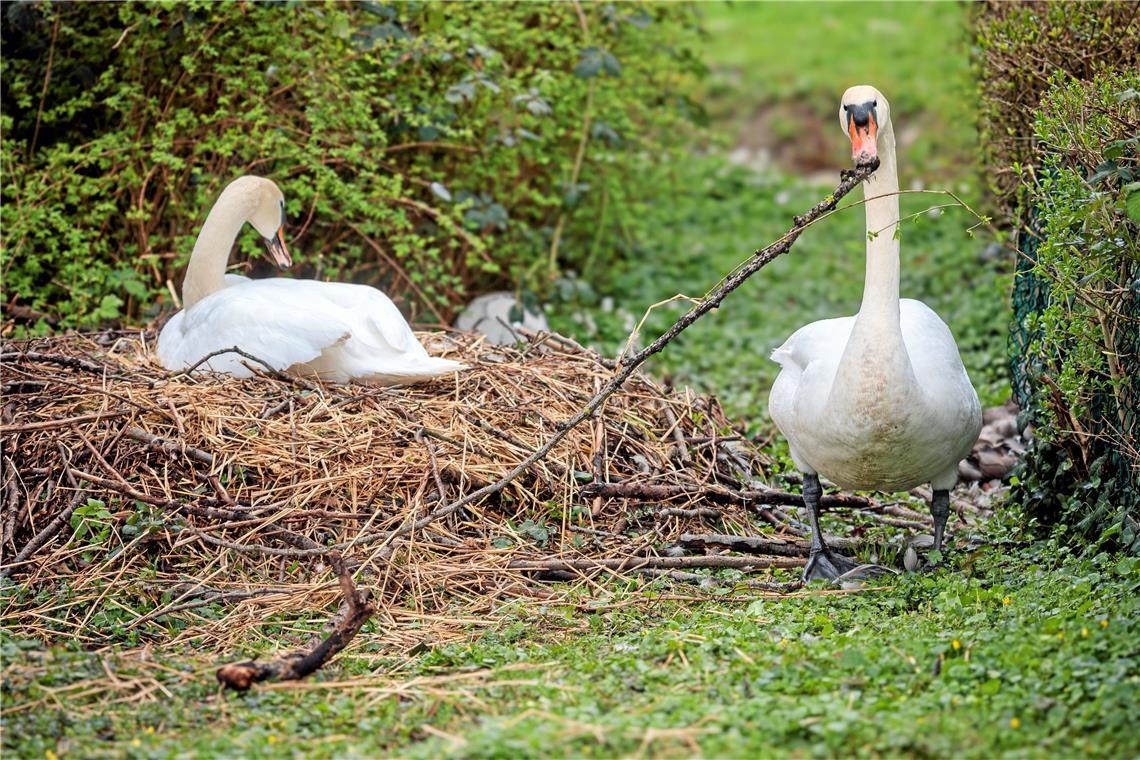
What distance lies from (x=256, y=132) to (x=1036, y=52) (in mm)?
3868

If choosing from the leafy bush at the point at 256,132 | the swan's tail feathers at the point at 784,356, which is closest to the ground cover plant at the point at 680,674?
the swan's tail feathers at the point at 784,356

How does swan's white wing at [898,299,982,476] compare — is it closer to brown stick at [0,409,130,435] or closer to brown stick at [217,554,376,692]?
brown stick at [217,554,376,692]

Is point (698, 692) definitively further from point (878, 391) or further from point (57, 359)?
point (57, 359)

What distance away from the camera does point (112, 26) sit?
272 inches

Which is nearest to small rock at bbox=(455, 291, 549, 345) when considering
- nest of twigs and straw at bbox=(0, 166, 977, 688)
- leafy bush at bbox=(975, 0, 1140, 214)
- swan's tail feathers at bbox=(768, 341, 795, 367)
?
nest of twigs and straw at bbox=(0, 166, 977, 688)

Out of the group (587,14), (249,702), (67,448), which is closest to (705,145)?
(587,14)

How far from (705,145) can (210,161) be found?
23.1 feet

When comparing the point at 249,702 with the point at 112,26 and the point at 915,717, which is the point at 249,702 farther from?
the point at 112,26

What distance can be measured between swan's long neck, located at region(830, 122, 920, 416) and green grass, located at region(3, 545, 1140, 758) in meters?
0.68

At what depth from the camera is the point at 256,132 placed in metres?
6.62

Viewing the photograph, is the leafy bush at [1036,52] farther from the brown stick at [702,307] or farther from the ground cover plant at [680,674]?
the ground cover plant at [680,674]

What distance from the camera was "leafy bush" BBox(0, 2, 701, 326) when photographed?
6.61 m

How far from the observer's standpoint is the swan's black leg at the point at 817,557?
14.7 feet

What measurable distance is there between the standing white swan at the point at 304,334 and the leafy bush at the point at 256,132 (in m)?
1.15
